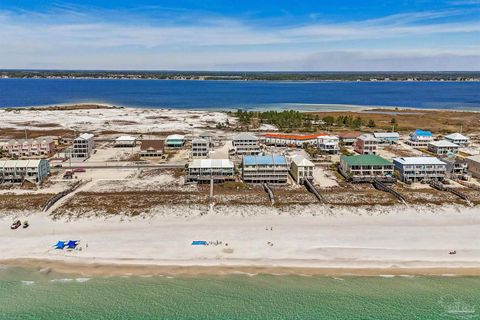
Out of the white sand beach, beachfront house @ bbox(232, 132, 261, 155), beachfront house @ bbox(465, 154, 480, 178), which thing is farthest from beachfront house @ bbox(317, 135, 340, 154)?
the white sand beach

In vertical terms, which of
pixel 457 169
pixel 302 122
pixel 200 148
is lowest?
pixel 457 169

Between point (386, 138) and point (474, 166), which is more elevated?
point (386, 138)

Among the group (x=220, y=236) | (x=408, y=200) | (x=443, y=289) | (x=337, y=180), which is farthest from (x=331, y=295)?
(x=337, y=180)

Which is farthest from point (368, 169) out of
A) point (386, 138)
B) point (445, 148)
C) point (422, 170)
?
point (386, 138)

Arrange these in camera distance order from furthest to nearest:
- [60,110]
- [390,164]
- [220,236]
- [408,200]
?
[60,110] → [390,164] → [408,200] → [220,236]

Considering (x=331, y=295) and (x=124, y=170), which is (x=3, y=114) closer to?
(x=124, y=170)

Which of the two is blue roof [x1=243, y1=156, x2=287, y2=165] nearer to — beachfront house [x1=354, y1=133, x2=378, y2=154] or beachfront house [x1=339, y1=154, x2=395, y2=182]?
beachfront house [x1=339, y1=154, x2=395, y2=182]

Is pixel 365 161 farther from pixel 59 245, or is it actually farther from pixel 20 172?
pixel 20 172

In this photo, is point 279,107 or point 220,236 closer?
point 220,236
